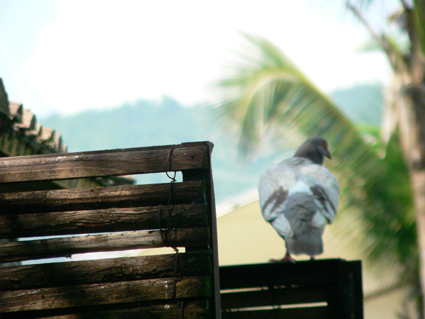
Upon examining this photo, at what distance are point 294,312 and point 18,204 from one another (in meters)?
1.68

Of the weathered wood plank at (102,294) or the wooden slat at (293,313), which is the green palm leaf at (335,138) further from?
the weathered wood plank at (102,294)

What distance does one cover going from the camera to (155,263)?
1.62 m

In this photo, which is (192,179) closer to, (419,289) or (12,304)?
(12,304)

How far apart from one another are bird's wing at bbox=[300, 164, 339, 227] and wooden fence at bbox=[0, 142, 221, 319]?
1705 mm

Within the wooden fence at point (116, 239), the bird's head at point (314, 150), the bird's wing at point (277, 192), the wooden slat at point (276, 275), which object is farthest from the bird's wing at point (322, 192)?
the wooden fence at point (116, 239)

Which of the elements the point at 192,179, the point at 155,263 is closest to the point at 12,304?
the point at 155,263

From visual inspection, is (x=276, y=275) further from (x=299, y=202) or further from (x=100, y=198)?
(x=100, y=198)

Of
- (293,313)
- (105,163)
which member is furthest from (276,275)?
Result: (105,163)

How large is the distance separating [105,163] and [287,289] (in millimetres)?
1445

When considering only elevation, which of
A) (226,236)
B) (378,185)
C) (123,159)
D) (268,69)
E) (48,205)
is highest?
(268,69)

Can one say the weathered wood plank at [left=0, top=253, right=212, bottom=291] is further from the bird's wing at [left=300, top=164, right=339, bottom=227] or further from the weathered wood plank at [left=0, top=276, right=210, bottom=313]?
the bird's wing at [left=300, top=164, right=339, bottom=227]

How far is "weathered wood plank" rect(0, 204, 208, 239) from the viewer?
1.63m

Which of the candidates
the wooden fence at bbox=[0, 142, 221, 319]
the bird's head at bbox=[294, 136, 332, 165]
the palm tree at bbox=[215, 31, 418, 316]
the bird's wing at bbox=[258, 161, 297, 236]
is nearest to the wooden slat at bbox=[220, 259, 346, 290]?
the bird's wing at bbox=[258, 161, 297, 236]

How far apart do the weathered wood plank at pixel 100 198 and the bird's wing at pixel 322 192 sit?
5.66 feet
